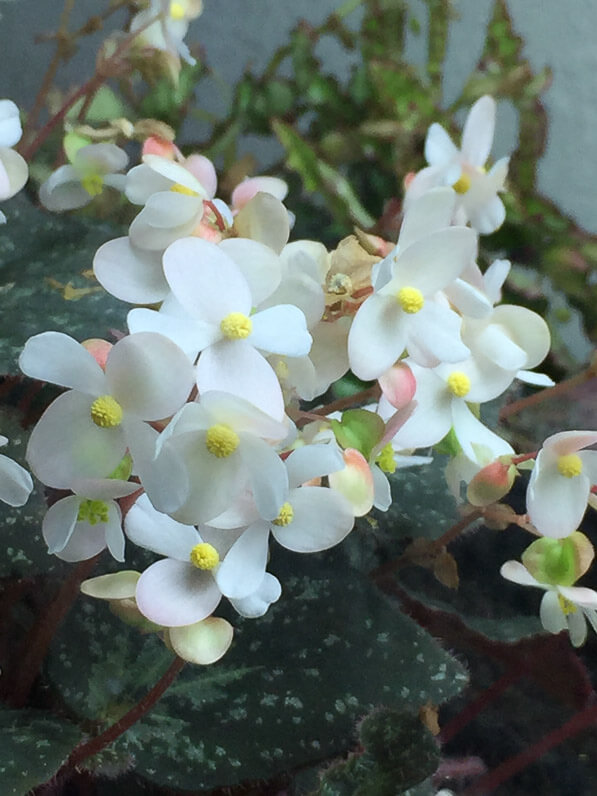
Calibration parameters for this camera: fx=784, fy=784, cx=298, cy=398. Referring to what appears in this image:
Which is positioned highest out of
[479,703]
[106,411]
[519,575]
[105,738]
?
[106,411]

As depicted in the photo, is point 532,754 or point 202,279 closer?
point 202,279

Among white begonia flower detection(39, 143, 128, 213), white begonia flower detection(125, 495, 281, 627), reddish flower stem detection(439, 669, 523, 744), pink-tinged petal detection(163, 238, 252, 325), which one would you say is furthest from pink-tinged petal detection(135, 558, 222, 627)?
reddish flower stem detection(439, 669, 523, 744)

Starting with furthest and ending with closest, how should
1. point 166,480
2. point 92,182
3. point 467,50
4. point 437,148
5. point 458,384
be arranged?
point 467,50 < point 437,148 < point 92,182 < point 458,384 < point 166,480

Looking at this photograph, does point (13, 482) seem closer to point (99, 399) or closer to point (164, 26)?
point (99, 399)

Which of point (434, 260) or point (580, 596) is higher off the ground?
point (434, 260)

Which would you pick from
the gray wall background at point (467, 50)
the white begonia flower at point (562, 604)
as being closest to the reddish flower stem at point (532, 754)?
the white begonia flower at point (562, 604)

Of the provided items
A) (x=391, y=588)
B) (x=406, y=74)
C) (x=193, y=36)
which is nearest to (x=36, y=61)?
(x=193, y=36)

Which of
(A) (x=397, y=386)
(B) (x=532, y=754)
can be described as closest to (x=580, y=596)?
(A) (x=397, y=386)
